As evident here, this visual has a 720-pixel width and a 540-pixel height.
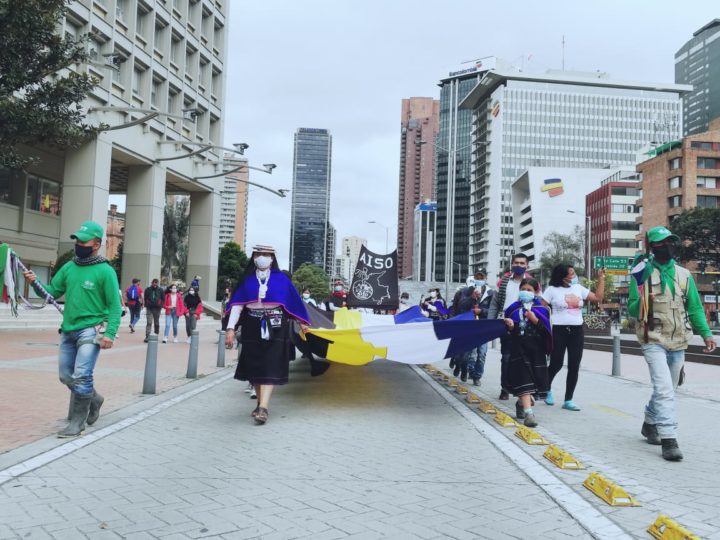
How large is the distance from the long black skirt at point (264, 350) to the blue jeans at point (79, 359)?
166 cm

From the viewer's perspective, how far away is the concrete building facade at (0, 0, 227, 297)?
96.4ft

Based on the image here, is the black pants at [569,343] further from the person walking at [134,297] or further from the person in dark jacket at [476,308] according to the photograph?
the person walking at [134,297]

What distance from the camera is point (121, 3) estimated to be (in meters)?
31.9

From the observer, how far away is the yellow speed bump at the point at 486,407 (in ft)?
27.3

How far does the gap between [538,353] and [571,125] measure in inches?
5903

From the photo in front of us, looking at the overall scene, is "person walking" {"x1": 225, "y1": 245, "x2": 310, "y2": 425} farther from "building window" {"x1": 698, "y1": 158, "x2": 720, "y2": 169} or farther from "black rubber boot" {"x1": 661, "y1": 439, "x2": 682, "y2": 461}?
"building window" {"x1": 698, "y1": 158, "x2": 720, "y2": 169}

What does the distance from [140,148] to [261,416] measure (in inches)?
1140

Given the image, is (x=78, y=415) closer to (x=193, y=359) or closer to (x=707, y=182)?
(x=193, y=359)

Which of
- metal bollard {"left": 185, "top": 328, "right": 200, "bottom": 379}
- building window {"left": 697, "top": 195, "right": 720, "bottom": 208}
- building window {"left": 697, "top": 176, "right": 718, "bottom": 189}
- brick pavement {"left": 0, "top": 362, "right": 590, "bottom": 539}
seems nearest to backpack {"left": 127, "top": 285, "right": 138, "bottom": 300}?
metal bollard {"left": 185, "top": 328, "right": 200, "bottom": 379}

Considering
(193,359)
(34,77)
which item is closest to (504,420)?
(193,359)

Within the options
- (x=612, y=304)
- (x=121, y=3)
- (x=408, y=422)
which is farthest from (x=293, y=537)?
(x=612, y=304)

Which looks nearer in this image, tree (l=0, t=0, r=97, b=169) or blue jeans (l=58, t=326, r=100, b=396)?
blue jeans (l=58, t=326, r=100, b=396)

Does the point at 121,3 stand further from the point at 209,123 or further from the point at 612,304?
the point at 612,304

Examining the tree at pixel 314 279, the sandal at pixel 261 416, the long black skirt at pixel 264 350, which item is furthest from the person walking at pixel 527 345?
the tree at pixel 314 279
